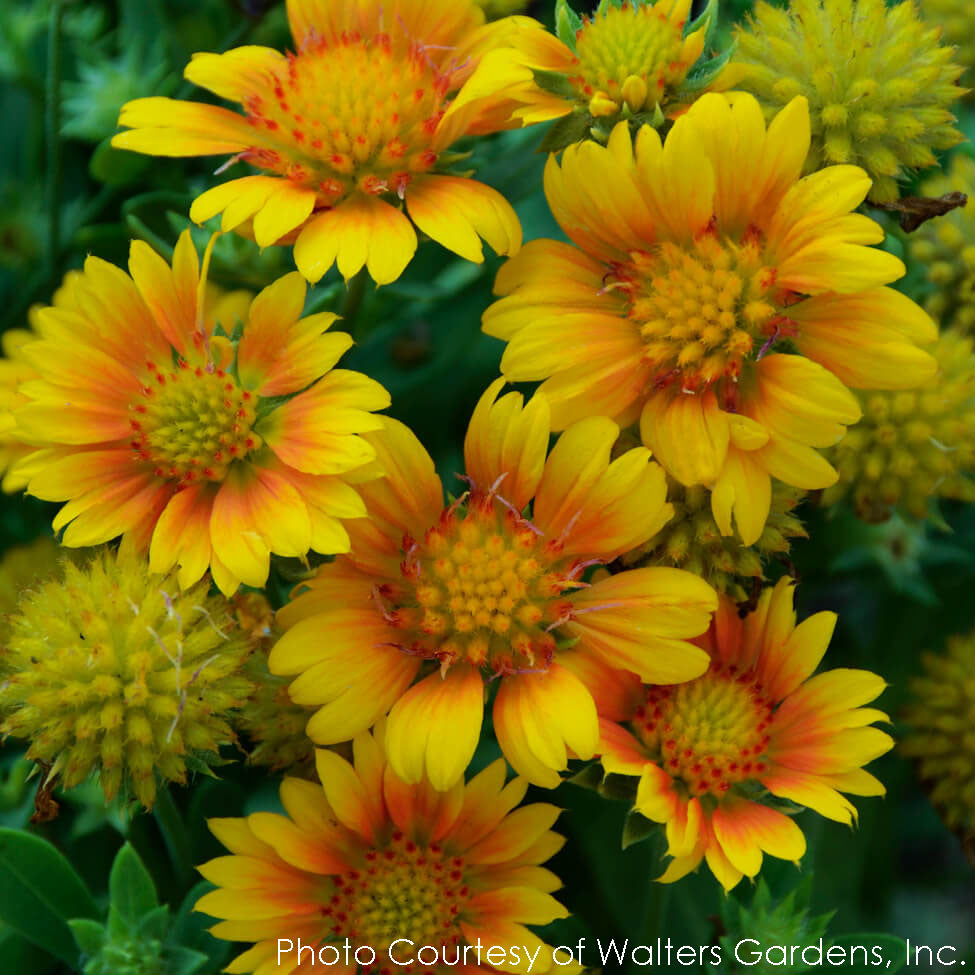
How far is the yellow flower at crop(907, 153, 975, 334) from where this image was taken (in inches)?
56.2

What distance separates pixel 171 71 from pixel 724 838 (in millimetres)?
1453

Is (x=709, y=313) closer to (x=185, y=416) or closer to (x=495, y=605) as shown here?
(x=495, y=605)

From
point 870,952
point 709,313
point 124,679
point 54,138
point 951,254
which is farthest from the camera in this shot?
point 54,138

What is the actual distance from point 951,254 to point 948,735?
0.59 metres

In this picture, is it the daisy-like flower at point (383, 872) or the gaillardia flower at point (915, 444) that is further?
the gaillardia flower at point (915, 444)

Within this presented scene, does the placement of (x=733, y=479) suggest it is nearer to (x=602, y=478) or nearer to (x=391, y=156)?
(x=602, y=478)

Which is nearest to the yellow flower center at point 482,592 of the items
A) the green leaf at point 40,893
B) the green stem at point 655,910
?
the green stem at point 655,910

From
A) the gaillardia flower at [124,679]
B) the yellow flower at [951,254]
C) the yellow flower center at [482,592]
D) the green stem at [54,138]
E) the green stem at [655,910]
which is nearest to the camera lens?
the gaillardia flower at [124,679]

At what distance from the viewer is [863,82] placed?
119 cm

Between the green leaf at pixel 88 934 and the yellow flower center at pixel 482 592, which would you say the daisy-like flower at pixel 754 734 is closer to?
Answer: the yellow flower center at pixel 482 592

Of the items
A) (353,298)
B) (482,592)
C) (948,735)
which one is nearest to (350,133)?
(353,298)

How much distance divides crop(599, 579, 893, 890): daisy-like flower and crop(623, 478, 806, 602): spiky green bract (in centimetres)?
5

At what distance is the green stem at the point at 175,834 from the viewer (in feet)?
3.91

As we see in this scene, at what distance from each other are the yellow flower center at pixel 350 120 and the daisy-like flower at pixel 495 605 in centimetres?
27
